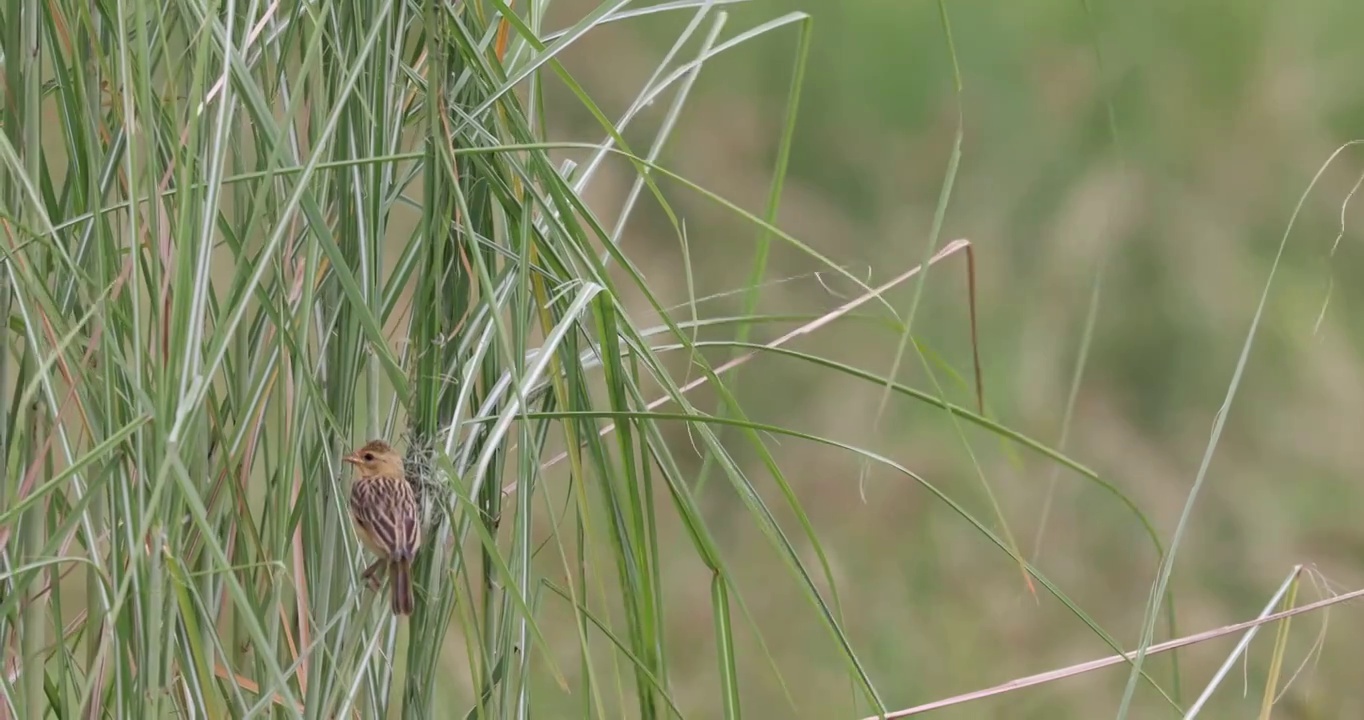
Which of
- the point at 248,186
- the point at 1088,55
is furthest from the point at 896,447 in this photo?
the point at 248,186

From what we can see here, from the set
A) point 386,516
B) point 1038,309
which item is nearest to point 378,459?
point 386,516

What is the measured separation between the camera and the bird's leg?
A: 0.54 m

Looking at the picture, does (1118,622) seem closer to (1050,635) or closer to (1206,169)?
(1050,635)

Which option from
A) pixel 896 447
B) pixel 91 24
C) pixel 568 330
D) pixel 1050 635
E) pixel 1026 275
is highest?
pixel 91 24

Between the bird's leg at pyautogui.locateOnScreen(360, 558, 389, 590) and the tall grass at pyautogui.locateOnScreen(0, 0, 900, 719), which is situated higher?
the tall grass at pyautogui.locateOnScreen(0, 0, 900, 719)

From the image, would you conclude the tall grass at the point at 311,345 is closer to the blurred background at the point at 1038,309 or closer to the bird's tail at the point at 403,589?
the bird's tail at the point at 403,589

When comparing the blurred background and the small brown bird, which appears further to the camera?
the blurred background

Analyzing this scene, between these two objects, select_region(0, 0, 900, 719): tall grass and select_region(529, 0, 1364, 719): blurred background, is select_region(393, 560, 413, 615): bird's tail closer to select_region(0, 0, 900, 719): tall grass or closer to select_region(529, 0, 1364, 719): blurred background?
select_region(0, 0, 900, 719): tall grass

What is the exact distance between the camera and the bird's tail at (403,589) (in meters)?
0.51

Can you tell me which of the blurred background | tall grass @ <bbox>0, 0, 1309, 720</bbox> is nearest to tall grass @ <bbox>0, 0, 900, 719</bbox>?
tall grass @ <bbox>0, 0, 1309, 720</bbox>

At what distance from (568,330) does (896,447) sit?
2052 mm

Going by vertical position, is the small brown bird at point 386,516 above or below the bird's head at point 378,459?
below

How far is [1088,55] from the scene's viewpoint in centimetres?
250

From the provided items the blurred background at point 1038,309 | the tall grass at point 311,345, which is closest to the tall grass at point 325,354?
the tall grass at point 311,345
